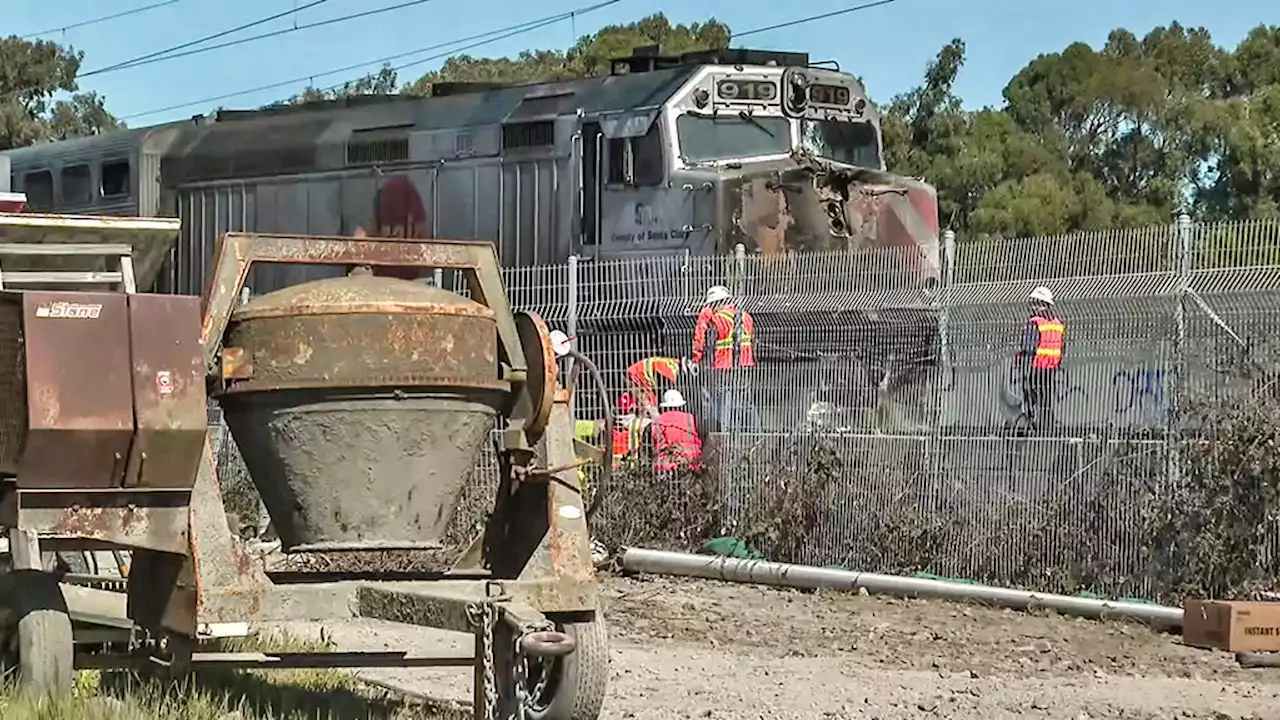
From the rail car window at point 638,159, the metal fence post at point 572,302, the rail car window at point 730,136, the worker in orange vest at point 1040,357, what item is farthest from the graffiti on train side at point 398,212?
the worker in orange vest at point 1040,357

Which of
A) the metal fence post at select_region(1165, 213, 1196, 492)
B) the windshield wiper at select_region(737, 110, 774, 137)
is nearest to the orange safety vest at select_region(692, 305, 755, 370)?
the metal fence post at select_region(1165, 213, 1196, 492)

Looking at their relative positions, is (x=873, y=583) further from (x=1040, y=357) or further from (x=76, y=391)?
(x=76, y=391)

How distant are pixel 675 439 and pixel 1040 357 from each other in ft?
11.1

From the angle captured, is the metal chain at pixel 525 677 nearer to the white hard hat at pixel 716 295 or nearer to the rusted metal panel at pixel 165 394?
the rusted metal panel at pixel 165 394

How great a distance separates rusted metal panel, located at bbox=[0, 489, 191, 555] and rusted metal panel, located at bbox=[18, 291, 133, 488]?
65mm

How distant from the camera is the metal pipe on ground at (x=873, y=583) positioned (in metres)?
12.4

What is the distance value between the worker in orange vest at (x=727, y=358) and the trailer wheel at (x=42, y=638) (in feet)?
28.1

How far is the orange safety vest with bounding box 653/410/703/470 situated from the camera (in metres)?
15.7

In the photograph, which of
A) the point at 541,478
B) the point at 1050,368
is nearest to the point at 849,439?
the point at 1050,368

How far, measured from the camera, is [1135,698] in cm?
977

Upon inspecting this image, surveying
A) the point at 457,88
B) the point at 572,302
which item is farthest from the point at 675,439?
the point at 457,88

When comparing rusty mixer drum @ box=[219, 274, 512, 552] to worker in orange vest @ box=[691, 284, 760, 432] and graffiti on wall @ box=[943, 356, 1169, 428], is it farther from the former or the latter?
worker in orange vest @ box=[691, 284, 760, 432]

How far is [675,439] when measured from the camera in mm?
15742

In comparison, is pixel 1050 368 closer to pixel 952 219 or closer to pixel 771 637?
pixel 771 637
